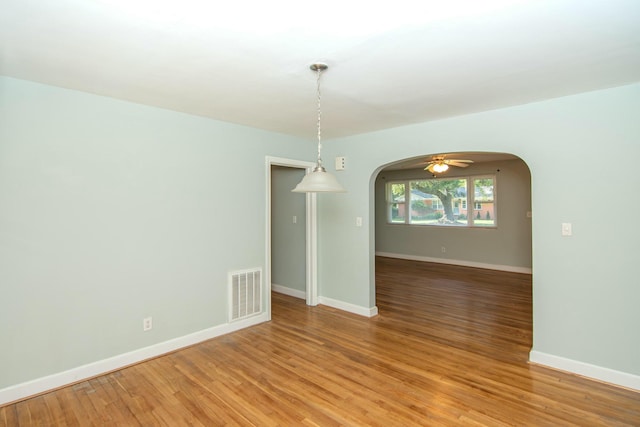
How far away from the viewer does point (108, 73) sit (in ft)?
7.52

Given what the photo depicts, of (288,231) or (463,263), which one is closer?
(288,231)

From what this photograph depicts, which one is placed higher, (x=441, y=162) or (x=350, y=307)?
(x=441, y=162)

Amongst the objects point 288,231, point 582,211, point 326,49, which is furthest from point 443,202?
point 326,49

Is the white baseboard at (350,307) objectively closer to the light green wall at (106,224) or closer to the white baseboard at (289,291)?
the white baseboard at (289,291)

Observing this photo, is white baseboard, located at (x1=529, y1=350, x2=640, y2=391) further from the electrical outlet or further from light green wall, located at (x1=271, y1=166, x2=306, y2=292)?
the electrical outlet

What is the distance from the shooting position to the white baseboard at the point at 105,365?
239cm

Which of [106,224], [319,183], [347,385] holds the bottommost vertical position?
[347,385]

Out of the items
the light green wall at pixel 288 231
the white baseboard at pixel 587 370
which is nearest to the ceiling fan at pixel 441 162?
the light green wall at pixel 288 231

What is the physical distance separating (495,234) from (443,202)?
1.42 m

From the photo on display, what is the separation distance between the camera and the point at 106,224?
2797mm

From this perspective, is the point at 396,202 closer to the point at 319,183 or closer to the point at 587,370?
the point at 587,370

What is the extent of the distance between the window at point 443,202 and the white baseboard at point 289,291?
179 inches

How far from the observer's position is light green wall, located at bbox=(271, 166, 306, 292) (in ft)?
16.3

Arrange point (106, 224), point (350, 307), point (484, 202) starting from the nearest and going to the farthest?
point (106, 224) < point (350, 307) < point (484, 202)
